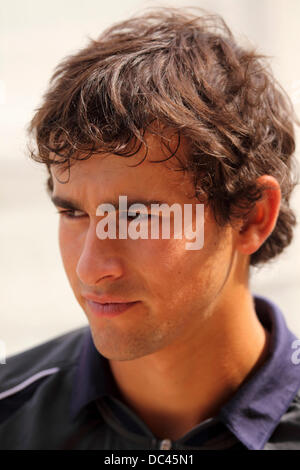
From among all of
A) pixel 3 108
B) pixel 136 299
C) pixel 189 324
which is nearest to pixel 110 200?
pixel 136 299

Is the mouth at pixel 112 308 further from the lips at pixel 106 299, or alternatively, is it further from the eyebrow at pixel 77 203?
the eyebrow at pixel 77 203

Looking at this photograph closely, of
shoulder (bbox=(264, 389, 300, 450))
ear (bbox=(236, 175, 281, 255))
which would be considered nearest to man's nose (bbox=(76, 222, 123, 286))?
ear (bbox=(236, 175, 281, 255))

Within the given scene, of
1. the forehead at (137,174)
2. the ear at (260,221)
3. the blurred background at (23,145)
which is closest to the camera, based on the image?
the forehead at (137,174)

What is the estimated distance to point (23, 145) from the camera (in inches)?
62.2

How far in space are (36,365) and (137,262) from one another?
41 cm

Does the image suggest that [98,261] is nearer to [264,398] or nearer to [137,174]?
[137,174]

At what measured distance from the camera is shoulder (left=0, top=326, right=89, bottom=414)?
1.08 m

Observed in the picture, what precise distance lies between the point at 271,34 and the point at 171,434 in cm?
125

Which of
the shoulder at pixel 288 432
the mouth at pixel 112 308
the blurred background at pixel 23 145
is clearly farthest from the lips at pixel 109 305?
the blurred background at pixel 23 145

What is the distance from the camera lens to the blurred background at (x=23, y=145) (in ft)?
5.41

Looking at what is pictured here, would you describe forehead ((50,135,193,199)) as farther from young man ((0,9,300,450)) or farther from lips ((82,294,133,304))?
lips ((82,294,133,304))
